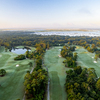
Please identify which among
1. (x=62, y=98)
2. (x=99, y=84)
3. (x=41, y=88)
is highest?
(x=99, y=84)

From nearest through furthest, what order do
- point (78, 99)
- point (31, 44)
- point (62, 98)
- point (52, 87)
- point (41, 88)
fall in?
point (78, 99) < point (62, 98) < point (41, 88) < point (52, 87) < point (31, 44)

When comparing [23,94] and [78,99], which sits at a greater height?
[78,99]

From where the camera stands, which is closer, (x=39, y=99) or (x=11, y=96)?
(x=39, y=99)

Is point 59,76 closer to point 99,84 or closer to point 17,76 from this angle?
point 99,84

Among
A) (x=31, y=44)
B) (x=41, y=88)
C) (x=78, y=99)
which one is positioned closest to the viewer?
(x=78, y=99)

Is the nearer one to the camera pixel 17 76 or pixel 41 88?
pixel 41 88

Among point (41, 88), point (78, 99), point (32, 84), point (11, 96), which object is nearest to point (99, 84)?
point (78, 99)

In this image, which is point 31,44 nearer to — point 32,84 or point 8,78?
point 8,78

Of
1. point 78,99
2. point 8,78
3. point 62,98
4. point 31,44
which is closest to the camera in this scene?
point 78,99

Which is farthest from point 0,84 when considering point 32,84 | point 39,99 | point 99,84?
point 99,84
